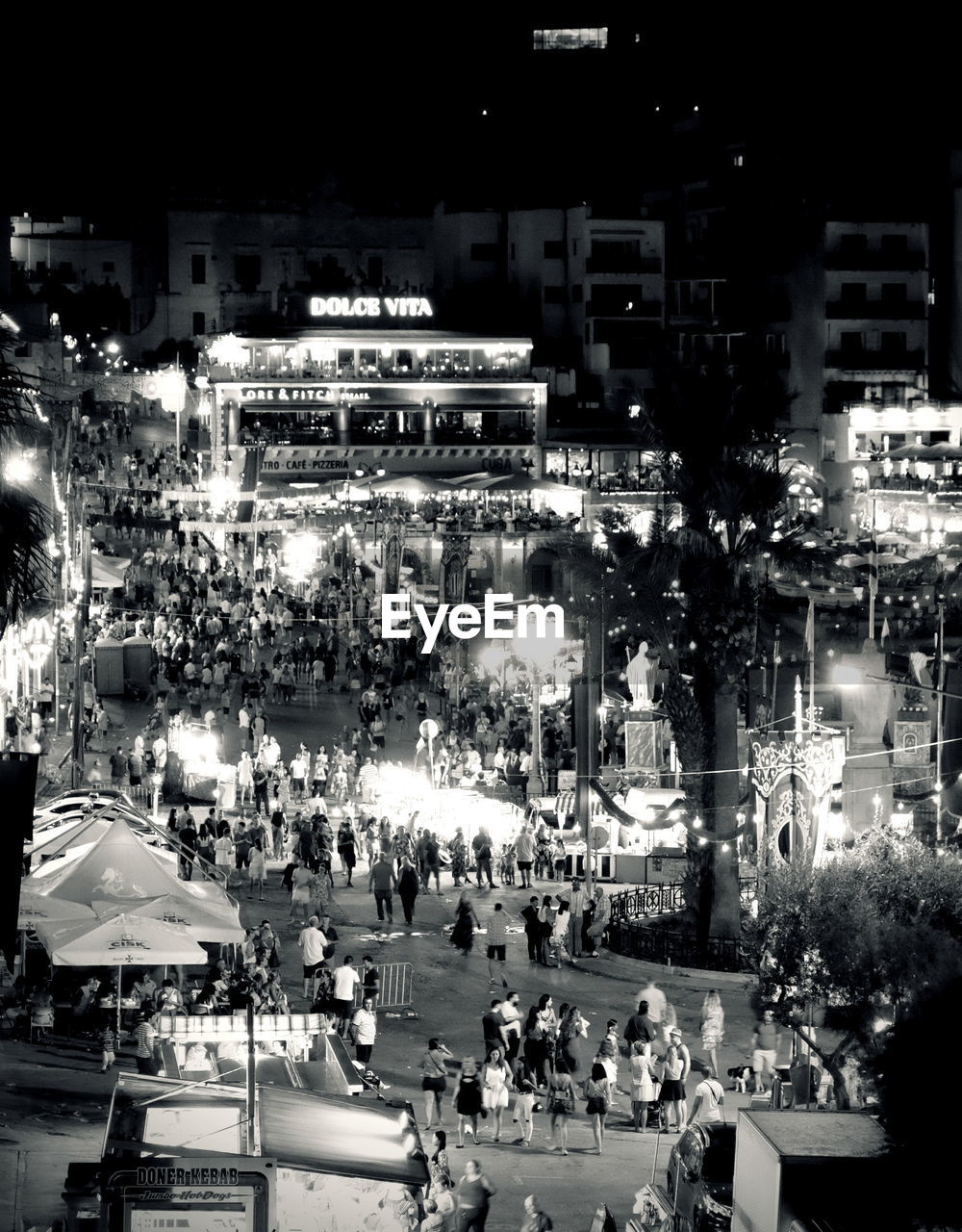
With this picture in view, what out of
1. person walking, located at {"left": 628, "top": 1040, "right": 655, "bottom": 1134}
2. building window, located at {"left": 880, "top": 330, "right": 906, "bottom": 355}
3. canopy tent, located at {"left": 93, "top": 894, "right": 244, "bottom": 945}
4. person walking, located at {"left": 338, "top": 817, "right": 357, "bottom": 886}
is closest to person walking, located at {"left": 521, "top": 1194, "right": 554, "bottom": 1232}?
person walking, located at {"left": 628, "top": 1040, "right": 655, "bottom": 1134}

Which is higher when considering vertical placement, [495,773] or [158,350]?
[158,350]

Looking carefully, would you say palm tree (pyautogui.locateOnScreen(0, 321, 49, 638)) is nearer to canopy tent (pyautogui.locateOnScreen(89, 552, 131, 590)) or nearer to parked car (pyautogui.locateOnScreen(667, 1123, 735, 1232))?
parked car (pyautogui.locateOnScreen(667, 1123, 735, 1232))

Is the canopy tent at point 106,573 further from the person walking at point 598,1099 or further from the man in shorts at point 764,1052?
the person walking at point 598,1099

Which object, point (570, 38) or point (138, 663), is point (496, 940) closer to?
point (138, 663)

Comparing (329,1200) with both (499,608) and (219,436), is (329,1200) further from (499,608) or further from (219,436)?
(219,436)

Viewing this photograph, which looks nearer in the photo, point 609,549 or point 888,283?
point 609,549

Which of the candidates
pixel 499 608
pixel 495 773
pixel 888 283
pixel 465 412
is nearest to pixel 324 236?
pixel 465 412
